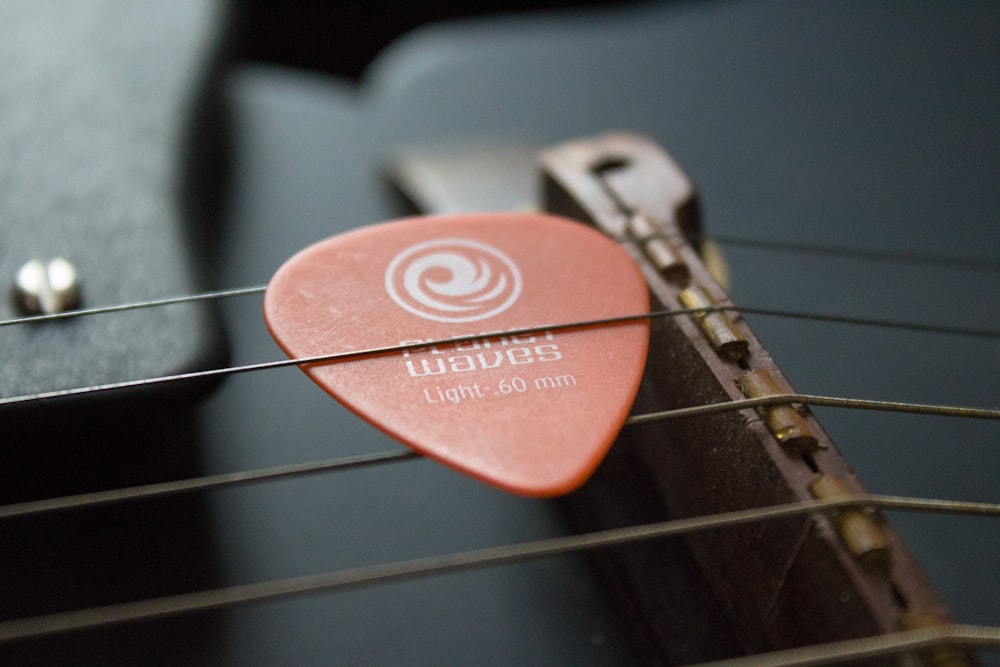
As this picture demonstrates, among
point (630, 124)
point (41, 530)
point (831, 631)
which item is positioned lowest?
point (831, 631)

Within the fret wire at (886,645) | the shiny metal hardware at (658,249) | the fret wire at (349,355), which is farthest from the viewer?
the shiny metal hardware at (658,249)

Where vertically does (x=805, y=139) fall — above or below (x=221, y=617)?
above

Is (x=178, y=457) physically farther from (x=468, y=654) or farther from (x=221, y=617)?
(x=468, y=654)

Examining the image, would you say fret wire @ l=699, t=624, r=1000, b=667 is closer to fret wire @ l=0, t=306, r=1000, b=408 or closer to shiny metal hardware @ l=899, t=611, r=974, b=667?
shiny metal hardware @ l=899, t=611, r=974, b=667

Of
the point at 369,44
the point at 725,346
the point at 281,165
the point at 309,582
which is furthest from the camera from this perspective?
the point at 369,44

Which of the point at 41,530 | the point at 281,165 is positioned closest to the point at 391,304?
the point at 41,530

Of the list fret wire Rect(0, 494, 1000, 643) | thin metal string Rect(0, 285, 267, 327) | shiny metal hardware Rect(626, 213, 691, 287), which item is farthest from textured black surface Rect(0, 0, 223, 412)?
shiny metal hardware Rect(626, 213, 691, 287)

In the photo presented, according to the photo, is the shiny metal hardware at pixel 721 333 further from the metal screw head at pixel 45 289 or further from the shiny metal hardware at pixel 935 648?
the metal screw head at pixel 45 289

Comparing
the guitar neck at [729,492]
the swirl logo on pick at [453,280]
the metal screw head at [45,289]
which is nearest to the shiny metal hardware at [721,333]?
the guitar neck at [729,492]
